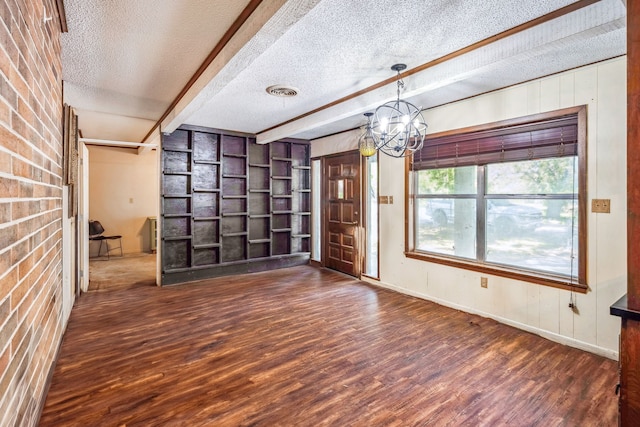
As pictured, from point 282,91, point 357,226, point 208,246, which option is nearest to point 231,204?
point 208,246

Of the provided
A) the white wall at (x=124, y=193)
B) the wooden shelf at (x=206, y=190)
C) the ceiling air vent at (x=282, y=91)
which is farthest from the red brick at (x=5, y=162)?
the white wall at (x=124, y=193)

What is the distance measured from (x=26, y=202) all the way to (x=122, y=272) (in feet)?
15.9

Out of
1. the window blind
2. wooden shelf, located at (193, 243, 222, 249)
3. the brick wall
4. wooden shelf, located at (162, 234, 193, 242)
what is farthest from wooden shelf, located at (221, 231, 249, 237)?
the brick wall

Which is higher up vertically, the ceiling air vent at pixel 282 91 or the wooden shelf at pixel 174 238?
the ceiling air vent at pixel 282 91

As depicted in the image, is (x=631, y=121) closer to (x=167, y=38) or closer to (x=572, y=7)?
(x=572, y=7)

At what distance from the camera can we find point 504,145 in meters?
3.29

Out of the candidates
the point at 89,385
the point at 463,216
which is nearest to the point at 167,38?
the point at 89,385

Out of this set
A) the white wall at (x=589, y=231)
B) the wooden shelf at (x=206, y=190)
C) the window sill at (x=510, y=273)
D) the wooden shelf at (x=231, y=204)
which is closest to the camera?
the white wall at (x=589, y=231)

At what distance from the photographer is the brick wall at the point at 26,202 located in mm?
1103

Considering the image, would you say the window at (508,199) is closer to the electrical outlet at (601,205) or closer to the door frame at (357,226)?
the electrical outlet at (601,205)

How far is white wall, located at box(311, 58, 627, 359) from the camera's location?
2.58 m

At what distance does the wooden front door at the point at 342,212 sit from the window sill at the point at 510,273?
1291mm

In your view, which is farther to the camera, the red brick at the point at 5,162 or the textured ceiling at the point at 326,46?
the textured ceiling at the point at 326,46

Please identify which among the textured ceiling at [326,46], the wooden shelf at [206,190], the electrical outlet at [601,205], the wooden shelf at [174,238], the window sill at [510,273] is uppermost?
the textured ceiling at [326,46]
